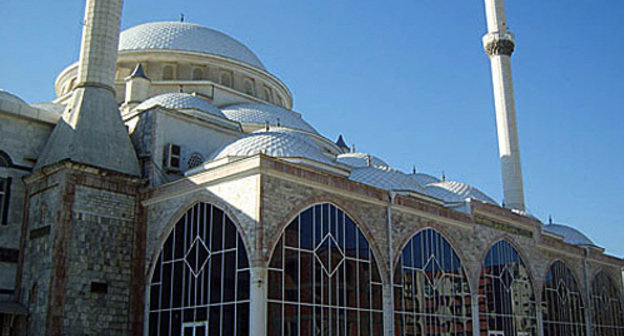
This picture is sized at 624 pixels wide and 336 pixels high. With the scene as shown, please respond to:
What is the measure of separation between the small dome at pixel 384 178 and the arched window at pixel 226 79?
7.83 meters

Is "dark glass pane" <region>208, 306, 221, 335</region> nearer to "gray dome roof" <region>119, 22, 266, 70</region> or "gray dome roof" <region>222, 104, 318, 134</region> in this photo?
"gray dome roof" <region>222, 104, 318, 134</region>

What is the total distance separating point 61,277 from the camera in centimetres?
1670

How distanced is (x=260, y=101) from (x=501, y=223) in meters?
11.4

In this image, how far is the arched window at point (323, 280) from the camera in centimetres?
1564

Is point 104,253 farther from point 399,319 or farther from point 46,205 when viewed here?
point 399,319

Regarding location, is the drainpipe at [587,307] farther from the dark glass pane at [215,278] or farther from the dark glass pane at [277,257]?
the dark glass pane at [215,278]

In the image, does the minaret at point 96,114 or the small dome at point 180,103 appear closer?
the minaret at point 96,114

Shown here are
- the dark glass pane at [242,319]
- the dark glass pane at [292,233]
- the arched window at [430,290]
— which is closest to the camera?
the dark glass pane at [242,319]

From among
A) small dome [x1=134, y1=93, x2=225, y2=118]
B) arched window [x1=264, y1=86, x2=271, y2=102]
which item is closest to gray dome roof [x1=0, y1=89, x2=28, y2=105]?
small dome [x1=134, y1=93, x2=225, y2=118]

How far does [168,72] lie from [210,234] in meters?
12.6

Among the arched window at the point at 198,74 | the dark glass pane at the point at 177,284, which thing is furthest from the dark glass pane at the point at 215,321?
the arched window at the point at 198,74

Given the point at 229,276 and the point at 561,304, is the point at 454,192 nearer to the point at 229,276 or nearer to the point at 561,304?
the point at 561,304

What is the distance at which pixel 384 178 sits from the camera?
23.2 m

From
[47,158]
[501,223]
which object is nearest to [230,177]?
[47,158]
